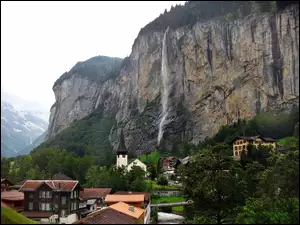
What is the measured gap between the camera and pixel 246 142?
63406mm

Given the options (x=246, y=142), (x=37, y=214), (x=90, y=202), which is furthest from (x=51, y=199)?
(x=246, y=142)

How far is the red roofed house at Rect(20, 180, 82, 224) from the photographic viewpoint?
112 feet

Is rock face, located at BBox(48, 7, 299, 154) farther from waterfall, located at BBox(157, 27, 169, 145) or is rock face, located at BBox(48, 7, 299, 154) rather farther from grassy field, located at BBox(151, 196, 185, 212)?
grassy field, located at BBox(151, 196, 185, 212)

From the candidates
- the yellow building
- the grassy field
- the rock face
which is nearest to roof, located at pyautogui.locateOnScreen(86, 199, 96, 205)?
the grassy field

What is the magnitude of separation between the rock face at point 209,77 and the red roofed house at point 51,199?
159ft

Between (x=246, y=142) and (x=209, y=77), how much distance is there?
3466 cm

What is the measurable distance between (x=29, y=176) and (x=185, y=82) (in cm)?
5593

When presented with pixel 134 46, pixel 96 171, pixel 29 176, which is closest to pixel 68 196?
pixel 96 171

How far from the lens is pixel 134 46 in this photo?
131 metres

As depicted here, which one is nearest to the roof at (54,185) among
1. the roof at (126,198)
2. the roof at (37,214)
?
the roof at (37,214)

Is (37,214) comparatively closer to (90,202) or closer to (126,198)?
(90,202)

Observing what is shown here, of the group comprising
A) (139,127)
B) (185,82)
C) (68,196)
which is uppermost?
(185,82)

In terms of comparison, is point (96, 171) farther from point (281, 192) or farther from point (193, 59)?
point (193, 59)

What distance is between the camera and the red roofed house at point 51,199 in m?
34.0
